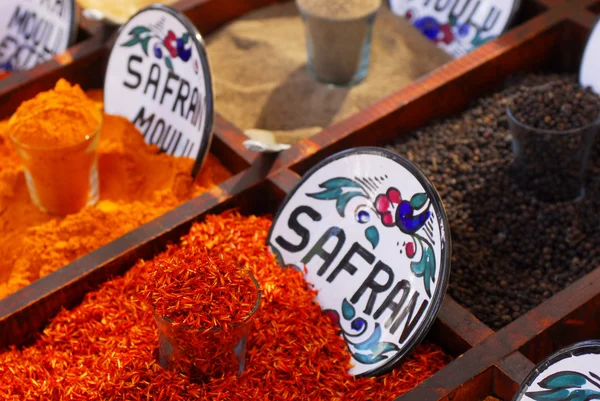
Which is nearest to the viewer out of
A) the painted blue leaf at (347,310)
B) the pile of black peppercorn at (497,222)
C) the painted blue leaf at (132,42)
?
the painted blue leaf at (347,310)

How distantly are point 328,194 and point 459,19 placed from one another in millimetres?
1089

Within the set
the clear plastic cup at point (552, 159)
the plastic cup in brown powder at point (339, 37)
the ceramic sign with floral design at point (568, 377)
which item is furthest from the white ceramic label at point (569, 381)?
the plastic cup in brown powder at point (339, 37)

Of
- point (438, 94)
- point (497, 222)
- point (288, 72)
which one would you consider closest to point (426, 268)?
point (497, 222)

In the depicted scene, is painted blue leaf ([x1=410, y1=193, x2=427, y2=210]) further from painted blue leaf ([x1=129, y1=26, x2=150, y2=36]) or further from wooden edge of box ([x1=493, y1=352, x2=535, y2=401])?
painted blue leaf ([x1=129, y1=26, x2=150, y2=36])

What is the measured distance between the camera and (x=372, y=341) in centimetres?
170

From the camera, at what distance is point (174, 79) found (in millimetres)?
2209

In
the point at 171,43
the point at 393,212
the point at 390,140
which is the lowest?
the point at 390,140

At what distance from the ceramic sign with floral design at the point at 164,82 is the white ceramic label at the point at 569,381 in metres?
1.00

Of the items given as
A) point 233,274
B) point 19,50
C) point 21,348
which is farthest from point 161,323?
point 19,50

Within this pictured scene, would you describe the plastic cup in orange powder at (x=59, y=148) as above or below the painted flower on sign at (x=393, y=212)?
below

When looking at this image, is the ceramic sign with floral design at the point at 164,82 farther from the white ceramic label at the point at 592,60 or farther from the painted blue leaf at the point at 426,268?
the white ceramic label at the point at 592,60

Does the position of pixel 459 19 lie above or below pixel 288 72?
above

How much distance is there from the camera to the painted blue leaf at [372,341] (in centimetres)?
170

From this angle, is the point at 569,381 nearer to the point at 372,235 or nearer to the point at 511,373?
the point at 511,373
